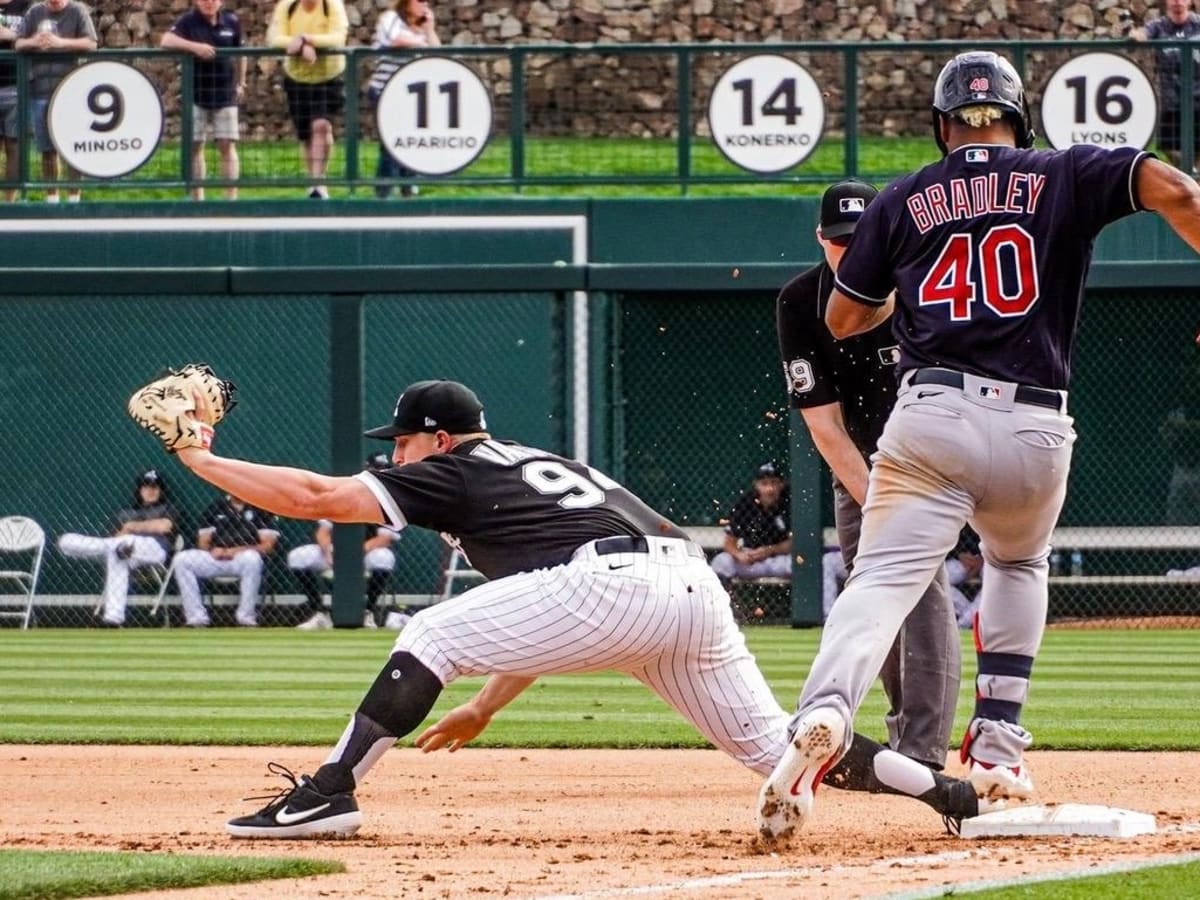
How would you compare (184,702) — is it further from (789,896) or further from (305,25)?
(305,25)

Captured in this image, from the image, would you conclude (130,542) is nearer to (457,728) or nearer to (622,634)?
(457,728)

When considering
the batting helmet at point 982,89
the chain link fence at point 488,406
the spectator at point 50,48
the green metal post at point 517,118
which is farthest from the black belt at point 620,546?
the spectator at point 50,48

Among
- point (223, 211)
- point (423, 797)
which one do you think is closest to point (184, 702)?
point (423, 797)

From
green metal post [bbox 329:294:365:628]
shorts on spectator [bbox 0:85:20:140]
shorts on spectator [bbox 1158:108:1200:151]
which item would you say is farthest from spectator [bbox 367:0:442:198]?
shorts on spectator [bbox 1158:108:1200:151]

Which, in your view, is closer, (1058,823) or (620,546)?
(1058,823)

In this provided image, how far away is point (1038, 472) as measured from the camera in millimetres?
4801

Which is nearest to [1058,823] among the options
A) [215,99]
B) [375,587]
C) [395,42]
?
[375,587]

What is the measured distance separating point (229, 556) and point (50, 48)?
13.3 ft

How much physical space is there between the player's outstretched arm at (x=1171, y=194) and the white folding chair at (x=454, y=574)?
9.98 meters

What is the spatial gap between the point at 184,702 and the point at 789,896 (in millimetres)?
5895

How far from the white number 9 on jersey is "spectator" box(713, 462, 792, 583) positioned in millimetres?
8900

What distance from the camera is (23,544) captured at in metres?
15.0

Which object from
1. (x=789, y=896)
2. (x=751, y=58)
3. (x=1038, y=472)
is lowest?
(x=789, y=896)

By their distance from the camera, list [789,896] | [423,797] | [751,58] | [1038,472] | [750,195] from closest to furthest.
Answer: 1. [789,896]
2. [1038,472]
3. [423,797]
4. [751,58]
5. [750,195]
